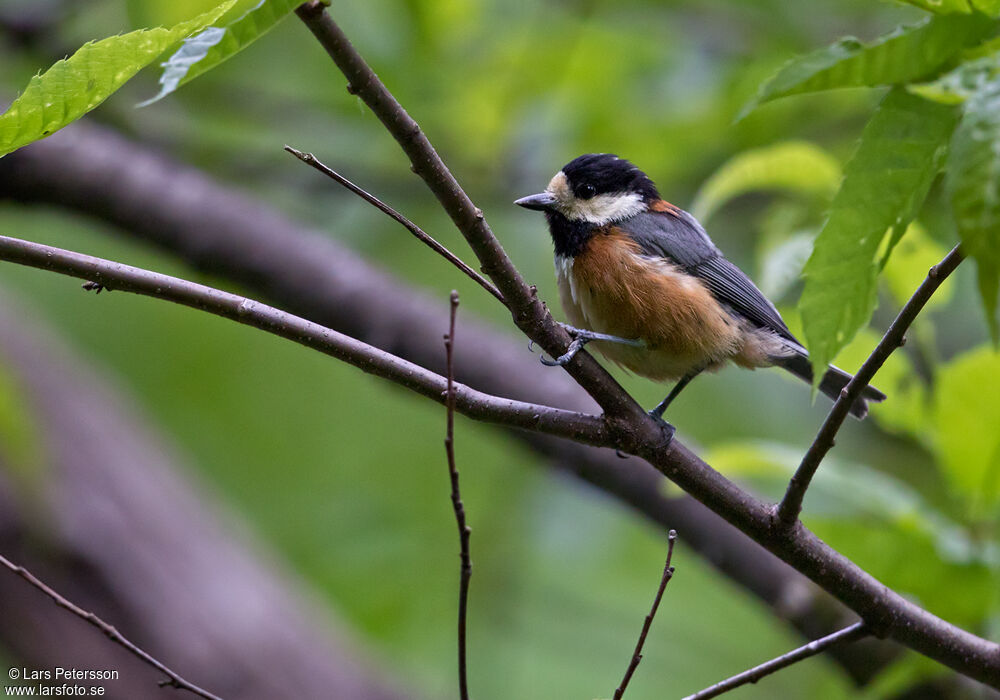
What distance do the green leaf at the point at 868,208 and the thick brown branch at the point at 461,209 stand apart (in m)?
0.71

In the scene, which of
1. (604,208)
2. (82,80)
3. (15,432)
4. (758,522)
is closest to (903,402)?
(758,522)

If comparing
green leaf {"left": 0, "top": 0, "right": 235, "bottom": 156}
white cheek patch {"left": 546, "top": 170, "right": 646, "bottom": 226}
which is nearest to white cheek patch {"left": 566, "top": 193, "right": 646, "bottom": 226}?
white cheek patch {"left": 546, "top": 170, "right": 646, "bottom": 226}

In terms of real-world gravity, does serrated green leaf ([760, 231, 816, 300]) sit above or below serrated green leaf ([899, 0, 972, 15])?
above

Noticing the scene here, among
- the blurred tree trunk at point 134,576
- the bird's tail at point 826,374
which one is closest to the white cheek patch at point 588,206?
the bird's tail at point 826,374

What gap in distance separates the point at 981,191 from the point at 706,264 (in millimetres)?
2495

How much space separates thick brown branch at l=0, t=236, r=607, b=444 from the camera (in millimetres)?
1904

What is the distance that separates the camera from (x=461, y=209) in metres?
1.89

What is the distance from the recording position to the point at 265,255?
4488 mm

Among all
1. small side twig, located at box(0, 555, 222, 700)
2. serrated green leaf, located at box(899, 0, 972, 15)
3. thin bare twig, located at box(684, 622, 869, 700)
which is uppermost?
serrated green leaf, located at box(899, 0, 972, 15)

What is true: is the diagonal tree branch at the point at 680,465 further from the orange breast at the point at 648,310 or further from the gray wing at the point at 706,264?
the gray wing at the point at 706,264

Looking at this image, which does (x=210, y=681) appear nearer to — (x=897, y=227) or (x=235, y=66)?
(x=235, y=66)

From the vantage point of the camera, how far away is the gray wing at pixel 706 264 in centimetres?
366

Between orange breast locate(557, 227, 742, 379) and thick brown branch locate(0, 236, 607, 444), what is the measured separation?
122 cm

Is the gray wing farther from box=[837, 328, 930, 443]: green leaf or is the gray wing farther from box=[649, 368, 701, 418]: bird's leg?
box=[837, 328, 930, 443]: green leaf
